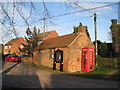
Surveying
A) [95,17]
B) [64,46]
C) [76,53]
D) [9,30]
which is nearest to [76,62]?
[76,53]

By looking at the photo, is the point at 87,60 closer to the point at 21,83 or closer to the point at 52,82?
the point at 52,82

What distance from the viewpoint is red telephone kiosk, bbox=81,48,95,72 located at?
17.5 metres

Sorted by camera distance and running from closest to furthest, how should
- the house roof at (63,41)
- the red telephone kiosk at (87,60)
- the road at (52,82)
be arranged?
the road at (52,82), the red telephone kiosk at (87,60), the house roof at (63,41)

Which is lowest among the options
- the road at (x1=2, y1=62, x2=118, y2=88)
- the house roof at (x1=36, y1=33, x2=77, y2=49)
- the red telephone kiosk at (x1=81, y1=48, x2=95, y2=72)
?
the road at (x1=2, y1=62, x2=118, y2=88)

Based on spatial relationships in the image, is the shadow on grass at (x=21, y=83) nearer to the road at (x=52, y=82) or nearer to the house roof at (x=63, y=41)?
the road at (x=52, y=82)

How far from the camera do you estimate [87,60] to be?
57.6 ft

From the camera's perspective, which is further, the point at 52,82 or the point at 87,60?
the point at 87,60

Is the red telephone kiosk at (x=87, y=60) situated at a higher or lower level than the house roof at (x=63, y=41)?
lower

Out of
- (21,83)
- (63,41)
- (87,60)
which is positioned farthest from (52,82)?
(63,41)

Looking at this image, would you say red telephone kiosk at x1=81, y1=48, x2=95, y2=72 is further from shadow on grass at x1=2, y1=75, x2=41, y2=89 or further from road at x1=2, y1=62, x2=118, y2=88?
shadow on grass at x1=2, y1=75, x2=41, y2=89

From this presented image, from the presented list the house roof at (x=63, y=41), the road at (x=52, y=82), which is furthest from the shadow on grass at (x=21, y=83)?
the house roof at (x=63, y=41)

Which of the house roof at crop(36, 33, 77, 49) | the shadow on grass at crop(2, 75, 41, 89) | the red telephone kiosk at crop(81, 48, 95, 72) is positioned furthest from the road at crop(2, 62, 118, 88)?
the house roof at crop(36, 33, 77, 49)

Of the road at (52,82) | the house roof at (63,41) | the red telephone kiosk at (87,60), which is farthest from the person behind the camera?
the house roof at (63,41)

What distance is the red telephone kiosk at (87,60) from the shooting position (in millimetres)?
17547
